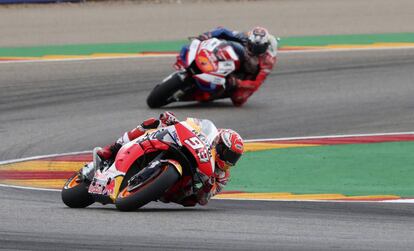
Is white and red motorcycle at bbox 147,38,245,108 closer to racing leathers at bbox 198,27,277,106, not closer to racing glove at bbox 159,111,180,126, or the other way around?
racing leathers at bbox 198,27,277,106

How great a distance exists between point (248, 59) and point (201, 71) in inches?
31.6

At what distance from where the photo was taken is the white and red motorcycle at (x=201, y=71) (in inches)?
770

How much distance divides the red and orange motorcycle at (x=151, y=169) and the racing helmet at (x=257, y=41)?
8.44 m

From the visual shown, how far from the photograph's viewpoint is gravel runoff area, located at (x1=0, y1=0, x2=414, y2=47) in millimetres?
25797

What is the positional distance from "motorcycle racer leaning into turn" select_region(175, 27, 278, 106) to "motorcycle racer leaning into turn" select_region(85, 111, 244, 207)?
832cm

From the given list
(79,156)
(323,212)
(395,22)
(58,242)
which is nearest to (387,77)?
(395,22)

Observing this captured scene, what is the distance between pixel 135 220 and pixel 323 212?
83.6 inches

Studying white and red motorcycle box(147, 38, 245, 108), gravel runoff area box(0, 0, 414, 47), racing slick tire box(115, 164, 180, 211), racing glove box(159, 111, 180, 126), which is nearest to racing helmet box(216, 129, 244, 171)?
racing glove box(159, 111, 180, 126)

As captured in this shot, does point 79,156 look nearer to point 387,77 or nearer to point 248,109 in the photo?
point 248,109

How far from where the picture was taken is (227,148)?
11.1 m

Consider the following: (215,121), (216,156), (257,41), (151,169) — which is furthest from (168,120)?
(257,41)

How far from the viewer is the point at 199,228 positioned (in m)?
9.80

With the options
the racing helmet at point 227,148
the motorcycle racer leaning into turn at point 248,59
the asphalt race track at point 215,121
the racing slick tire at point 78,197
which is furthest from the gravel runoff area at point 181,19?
the racing helmet at point 227,148

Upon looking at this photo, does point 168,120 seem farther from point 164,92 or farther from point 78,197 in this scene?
point 164,92
